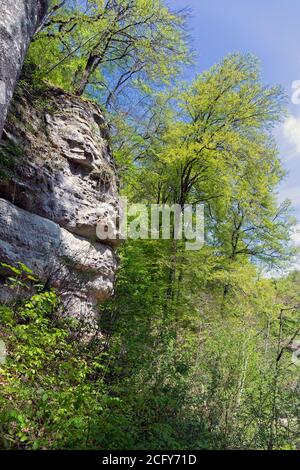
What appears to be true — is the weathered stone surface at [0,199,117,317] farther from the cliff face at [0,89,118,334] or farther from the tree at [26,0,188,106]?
the tree at [26,0,188,106]

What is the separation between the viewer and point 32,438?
239 centimetres

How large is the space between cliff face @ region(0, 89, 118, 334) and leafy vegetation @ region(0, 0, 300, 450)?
46cm

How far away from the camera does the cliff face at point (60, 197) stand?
192 inches

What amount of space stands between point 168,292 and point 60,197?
582 centimetres

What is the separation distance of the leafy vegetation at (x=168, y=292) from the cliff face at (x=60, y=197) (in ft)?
1.50

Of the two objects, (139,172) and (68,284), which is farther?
(139,172)

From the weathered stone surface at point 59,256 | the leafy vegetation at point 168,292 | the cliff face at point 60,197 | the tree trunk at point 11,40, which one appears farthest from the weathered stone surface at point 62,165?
the tree trunk at point 11,40

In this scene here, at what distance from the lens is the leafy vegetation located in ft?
9.90

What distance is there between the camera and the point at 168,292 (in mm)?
10328

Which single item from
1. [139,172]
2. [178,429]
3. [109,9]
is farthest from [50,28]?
[178,429]

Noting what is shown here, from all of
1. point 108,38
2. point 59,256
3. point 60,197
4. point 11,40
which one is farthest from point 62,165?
point 108,38

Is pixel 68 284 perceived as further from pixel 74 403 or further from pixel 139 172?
pixel 139 172

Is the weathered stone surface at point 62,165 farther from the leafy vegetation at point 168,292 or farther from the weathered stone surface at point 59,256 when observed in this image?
the leafy vegetation at point 168,292
